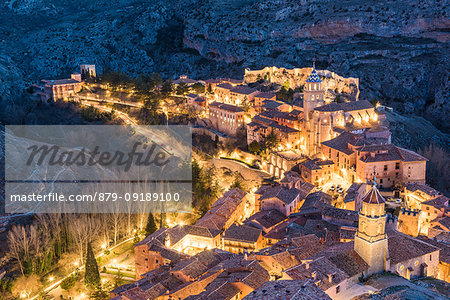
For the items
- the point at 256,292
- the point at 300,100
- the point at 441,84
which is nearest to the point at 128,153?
the point at 300,100

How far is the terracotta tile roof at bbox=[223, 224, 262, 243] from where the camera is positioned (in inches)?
1236

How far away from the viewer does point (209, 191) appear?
42031 mm

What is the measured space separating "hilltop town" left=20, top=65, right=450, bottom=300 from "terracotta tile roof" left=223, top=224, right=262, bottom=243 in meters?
0.07

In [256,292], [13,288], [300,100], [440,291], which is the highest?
[300,100]

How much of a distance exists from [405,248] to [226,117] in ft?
93.2

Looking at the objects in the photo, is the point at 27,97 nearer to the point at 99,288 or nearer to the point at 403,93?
the point at 99,288

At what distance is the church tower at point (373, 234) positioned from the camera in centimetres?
2178

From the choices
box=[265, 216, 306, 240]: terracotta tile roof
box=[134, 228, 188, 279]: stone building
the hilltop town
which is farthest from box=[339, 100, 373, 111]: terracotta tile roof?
box=[134, 228, 188, 279]: stone building

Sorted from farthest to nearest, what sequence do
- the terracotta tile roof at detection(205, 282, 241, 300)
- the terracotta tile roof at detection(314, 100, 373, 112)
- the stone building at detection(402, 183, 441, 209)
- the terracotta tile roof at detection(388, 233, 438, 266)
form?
the terracotta tile roof at detection(314, 100, 373, 112) → the stone building at detection(402, 183, 441, 209) → the terracotta tile roof at detection(388, 233, 438, 266) → the terracotta tile roof at detection(205, 282, 241, 300)

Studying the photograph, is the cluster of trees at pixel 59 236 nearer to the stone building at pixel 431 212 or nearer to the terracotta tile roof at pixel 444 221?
the stone building at pixel 431 212

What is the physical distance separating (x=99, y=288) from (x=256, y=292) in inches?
531

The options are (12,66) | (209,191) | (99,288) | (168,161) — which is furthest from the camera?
(12,66)

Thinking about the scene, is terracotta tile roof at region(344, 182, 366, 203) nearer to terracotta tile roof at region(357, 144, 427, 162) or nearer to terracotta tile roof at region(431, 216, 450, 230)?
terracotta tile roof at region(357, 144, 427, 162)

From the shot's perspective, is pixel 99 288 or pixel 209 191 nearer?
pixel 99 288
